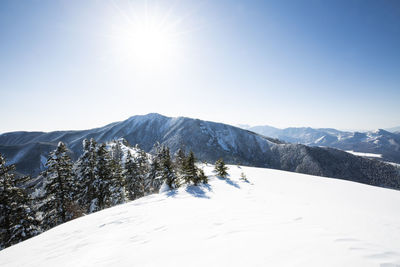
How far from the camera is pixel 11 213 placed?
43.3ft

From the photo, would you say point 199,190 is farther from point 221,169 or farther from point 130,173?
point 130,173

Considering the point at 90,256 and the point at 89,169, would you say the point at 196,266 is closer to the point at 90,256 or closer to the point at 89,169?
the point at 90,256

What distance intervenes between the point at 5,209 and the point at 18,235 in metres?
2.40

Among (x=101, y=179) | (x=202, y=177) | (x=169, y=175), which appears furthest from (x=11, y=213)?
(x=202, y=177)

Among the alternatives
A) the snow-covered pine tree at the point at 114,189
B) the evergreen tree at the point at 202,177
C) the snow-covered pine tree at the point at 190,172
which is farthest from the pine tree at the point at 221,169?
the snow-covered pine tree at the point at 114,189

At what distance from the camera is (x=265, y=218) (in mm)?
6105

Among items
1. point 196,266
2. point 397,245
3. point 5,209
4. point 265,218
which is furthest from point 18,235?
point 397,245

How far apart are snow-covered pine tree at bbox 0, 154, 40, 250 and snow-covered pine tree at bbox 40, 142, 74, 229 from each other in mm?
2745

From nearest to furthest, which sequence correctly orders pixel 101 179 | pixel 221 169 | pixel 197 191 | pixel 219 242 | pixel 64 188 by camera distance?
pixel 219 242 < pixel 197 191 < pixel 64 188 < pixel 221 169 < pixel 101 179

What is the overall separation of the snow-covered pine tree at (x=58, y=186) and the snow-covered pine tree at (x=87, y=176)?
2879 millimetres

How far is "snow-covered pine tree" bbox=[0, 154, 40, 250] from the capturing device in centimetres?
1275

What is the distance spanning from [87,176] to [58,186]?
15.6ft

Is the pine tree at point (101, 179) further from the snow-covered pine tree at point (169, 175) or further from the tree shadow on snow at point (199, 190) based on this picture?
the tree shadow on snow at point (199, 190)

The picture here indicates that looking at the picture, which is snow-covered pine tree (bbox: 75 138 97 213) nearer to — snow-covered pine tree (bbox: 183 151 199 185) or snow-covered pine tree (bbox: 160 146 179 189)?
snow-covered pine tree (bbox: 160 146 179 189)
